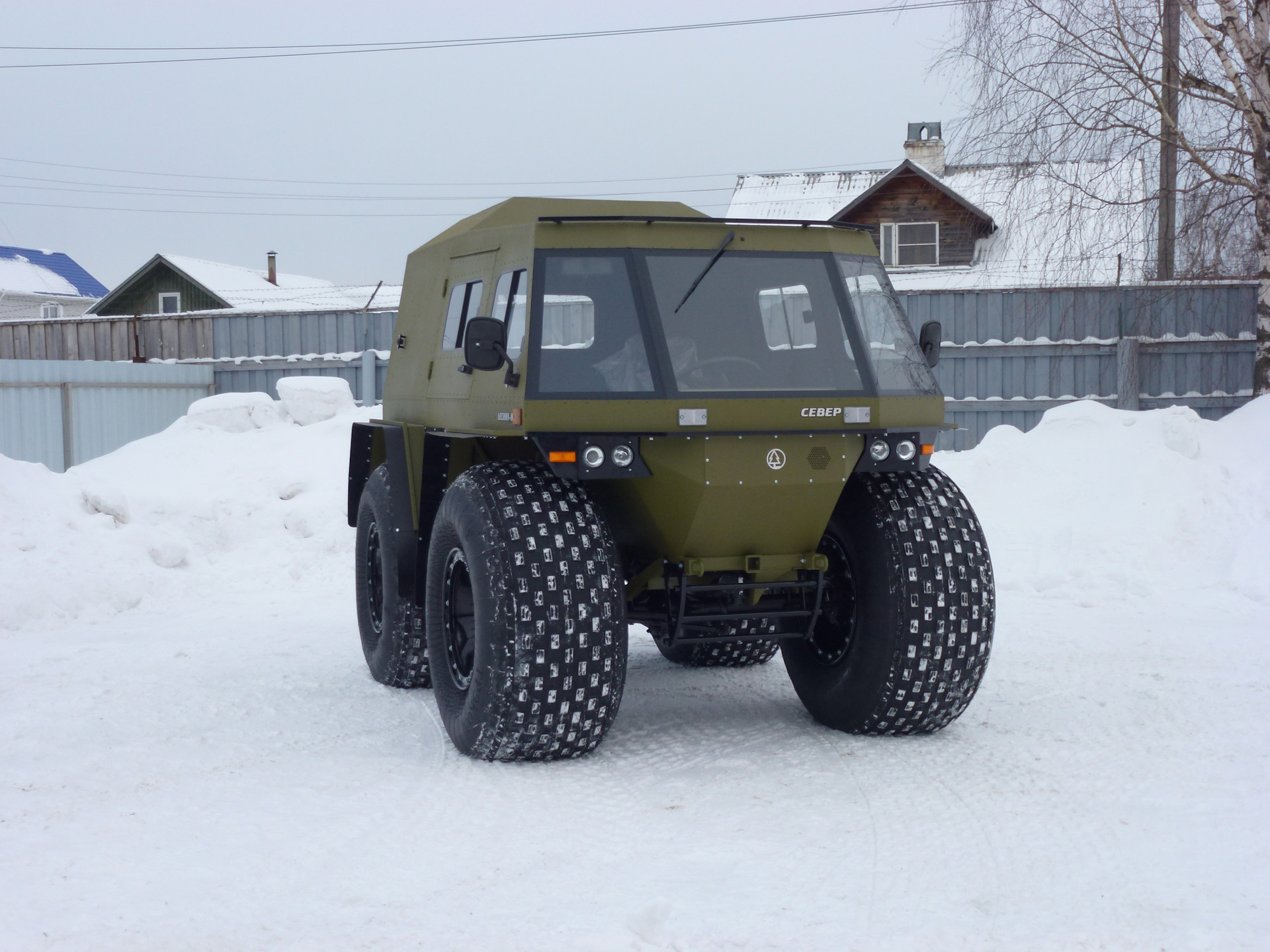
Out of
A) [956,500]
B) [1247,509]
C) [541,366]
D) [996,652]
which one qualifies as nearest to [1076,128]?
[1247,509]

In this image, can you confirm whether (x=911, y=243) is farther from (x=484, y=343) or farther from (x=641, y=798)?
(x=641, y=798)

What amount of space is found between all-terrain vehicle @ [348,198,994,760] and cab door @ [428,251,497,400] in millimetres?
38

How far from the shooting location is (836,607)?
602 centimetres

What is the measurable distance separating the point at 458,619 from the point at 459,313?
5.31ft

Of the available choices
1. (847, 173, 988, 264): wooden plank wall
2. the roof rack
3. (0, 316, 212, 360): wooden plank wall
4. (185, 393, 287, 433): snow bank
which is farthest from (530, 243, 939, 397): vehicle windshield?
(847, 173, 988, 264): wooden plank wall

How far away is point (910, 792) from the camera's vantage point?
4996 millimetres

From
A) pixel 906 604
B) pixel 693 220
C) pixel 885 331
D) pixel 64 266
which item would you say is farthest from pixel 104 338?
pixel 64 266

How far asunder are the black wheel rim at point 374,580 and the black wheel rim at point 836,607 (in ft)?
9.40

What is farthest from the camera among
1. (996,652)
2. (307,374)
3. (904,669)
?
(307,374)

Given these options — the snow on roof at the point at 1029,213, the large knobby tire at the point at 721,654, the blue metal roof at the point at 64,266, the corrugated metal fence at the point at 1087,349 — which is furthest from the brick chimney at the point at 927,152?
the blue metal roof at the point at 64,266

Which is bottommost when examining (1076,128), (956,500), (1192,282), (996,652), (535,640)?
(996,652)

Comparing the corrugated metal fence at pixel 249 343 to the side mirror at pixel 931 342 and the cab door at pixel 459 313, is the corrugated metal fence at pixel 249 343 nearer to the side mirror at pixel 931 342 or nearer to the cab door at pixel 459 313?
the cab door at pixel 459 313

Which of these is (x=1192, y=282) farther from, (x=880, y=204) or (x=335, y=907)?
(x=335, y=907)

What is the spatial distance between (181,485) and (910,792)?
400 inches
